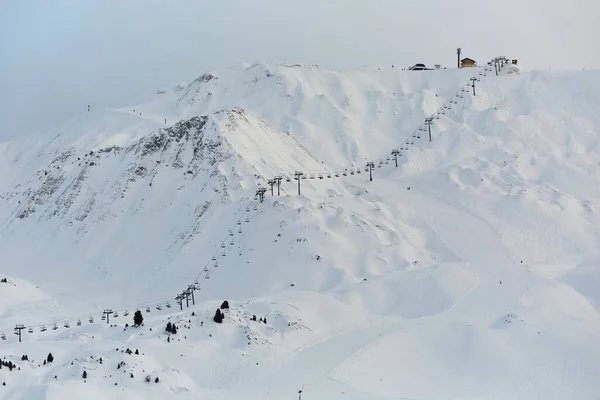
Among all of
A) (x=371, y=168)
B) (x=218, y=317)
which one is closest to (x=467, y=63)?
(x=371, y=168)

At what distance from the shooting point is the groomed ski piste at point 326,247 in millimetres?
51156

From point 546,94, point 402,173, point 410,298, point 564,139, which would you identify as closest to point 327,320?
point 410,298

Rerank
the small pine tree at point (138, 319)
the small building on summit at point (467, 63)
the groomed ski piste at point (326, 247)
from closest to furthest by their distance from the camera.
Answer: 1. the groomed ski piste at point (326, 247)
2. the small pine tree at point (138, 319)
3. the small building on summit at point (467, 63)

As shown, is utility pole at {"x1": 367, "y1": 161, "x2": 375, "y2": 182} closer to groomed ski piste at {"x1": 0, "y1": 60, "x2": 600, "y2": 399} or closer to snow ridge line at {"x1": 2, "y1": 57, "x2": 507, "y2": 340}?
groomed ski piste at {"x1": 0, "y1": 60, "x2": 600, "y2": 399}

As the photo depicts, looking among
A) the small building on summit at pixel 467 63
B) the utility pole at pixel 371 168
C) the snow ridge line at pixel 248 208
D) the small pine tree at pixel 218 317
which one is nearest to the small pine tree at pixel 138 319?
the small pine tree at pixel 218 317

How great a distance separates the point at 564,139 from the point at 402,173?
21.4 metres

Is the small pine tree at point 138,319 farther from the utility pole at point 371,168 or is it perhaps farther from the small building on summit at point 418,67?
the small building on summit at point 418,67

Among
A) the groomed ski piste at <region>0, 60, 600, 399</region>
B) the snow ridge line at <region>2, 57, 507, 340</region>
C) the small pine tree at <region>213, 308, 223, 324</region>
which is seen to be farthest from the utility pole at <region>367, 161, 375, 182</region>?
the small pine tree at <region>213, 308, 223, 324</region>

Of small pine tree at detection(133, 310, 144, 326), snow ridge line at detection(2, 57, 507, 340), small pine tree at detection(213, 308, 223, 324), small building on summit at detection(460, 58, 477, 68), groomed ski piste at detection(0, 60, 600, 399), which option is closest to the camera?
groomed ski piste at detection(0, 60, 600, 399)

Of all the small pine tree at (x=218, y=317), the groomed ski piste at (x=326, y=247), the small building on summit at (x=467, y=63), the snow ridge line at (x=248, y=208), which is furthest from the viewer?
the small building on summit at (x=467, y=63)

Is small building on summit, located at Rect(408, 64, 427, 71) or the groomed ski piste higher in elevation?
small building on summit, located at Rect(408, 64, 427, 71)

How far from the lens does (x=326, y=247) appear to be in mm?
71625

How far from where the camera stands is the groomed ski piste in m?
51.2

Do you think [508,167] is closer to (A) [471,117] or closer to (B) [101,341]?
(A) [471,117]
